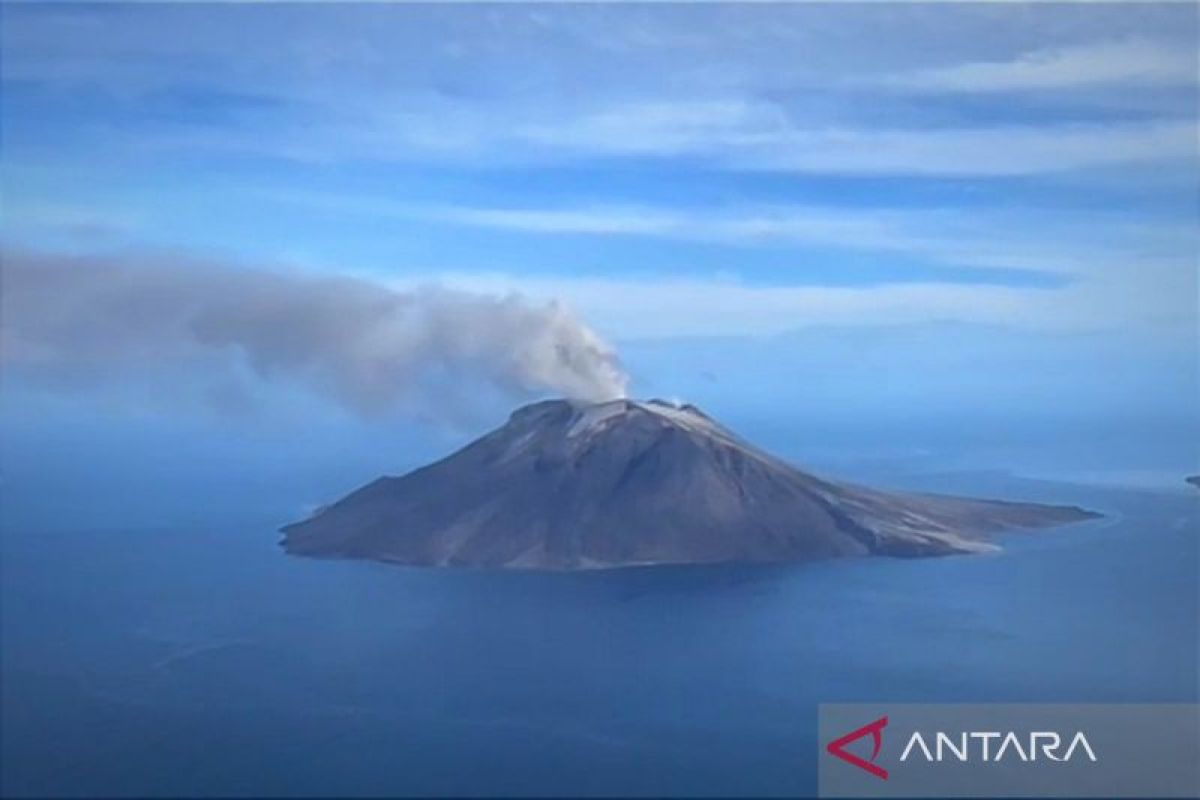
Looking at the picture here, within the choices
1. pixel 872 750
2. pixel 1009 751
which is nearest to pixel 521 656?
pixel 872 750

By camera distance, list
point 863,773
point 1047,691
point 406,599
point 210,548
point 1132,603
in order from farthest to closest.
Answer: point 210,548, point 406,599, point 1132,603, point 1047,691, point 863,773

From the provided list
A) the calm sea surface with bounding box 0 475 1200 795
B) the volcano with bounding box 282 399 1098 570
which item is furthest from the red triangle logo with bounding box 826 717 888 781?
the volcano with bounding box 282 399 1098 570

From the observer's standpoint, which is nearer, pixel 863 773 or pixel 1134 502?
pixel 863 773

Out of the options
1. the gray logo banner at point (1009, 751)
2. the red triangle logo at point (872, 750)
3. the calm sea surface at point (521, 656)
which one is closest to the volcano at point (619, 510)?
the calm sea surface at point (521, 656)

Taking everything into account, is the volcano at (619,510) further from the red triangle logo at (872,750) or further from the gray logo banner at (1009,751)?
the red triangle logo at (872,750)

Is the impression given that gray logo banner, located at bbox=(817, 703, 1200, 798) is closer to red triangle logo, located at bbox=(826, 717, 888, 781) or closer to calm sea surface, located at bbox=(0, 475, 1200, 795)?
red triangle logo, located at bbox=(826, 717, 888, 781)

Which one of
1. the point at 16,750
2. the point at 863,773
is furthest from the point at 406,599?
the point at 863,773

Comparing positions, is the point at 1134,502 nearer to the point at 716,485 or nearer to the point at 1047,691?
the point at 716,485
